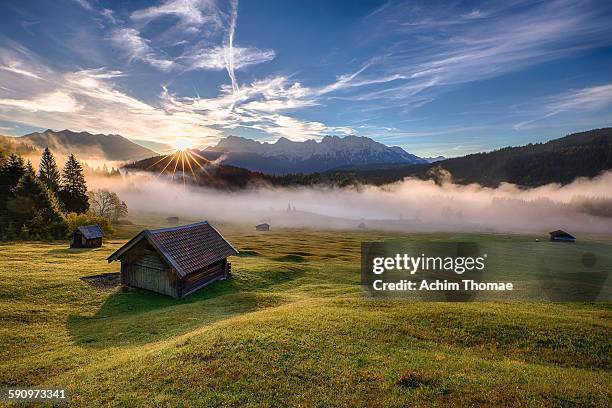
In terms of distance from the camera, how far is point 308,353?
547 inches

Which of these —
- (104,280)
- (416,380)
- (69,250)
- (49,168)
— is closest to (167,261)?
(104,280)

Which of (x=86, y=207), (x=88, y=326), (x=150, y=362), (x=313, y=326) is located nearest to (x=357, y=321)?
(x=313, y=326)

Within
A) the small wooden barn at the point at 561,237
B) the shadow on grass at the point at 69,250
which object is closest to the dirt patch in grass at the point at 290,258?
the shadow on grass at the point at 69,250

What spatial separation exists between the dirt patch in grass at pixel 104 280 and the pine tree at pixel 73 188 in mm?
72799

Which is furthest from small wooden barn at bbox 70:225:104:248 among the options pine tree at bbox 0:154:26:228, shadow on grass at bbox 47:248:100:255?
pine tree at bbox 0:154:26:228

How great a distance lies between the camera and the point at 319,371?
40.4ft

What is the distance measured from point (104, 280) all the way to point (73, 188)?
255 ft

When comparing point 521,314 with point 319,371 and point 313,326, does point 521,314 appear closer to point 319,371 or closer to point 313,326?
point 313,326

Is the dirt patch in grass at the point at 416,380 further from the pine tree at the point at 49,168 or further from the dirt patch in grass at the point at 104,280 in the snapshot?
the pine tree at the point at 49,168

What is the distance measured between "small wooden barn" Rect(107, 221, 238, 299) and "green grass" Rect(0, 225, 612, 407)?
3.82m

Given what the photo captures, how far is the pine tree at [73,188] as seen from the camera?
89.0 metres

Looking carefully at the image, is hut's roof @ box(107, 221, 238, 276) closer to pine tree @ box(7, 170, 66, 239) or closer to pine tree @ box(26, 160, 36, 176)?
pine tree @ box(7, 170, 66, 239)

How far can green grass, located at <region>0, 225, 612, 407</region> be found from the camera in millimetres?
10906

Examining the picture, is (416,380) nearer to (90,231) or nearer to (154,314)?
(154,314)
